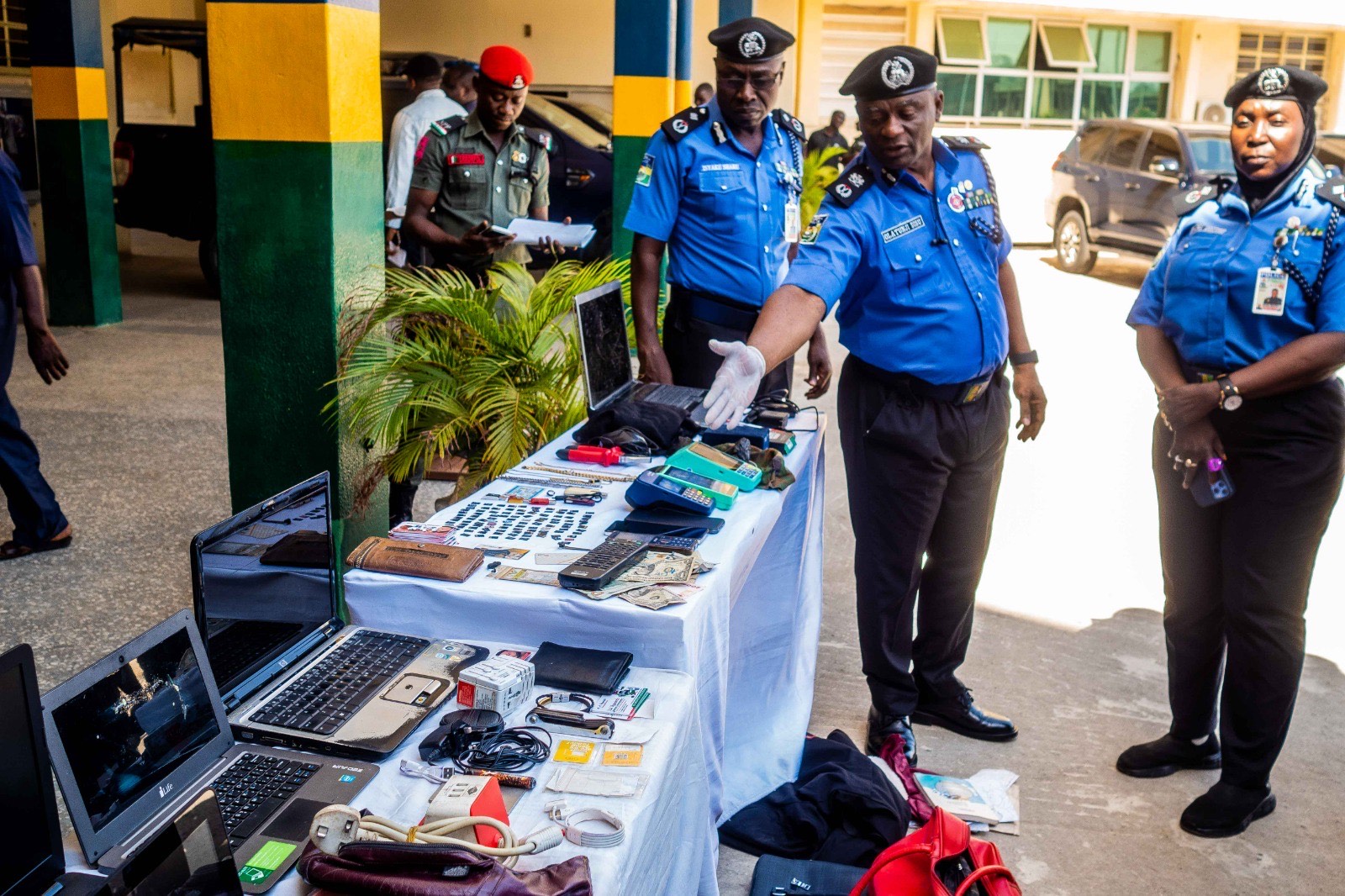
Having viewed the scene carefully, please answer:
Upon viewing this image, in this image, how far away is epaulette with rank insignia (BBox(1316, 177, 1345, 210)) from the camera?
3.04 m

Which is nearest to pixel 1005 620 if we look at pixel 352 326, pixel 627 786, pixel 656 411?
pixel 656 411

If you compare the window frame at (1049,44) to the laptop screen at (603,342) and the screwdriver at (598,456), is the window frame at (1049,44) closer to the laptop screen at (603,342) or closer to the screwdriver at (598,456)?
the laptop screen at (603,342)

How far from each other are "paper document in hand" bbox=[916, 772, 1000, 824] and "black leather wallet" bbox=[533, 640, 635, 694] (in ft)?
4.32

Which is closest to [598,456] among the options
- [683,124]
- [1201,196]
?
[683,124]

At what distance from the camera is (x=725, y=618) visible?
260cm

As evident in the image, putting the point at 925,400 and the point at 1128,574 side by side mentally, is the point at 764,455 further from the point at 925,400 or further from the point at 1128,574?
the point at 1128,574

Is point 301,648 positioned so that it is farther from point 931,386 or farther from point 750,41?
point 750,41

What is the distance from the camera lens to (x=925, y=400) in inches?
133

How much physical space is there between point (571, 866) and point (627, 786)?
9.8 inches

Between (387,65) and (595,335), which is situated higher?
(387,65)

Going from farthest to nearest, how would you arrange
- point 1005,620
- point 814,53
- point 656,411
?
point 814,53
point 1005,620
point 656,411

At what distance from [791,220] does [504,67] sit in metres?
1.33

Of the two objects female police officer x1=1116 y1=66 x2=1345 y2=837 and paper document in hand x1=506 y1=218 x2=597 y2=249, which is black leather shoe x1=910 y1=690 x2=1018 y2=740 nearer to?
female police officer x1=1116 y1=66 x2=1345 y2=837

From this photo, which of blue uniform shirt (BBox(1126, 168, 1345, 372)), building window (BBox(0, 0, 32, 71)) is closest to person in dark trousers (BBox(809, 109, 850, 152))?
building window (BBox(0, 0, 32, 71))
